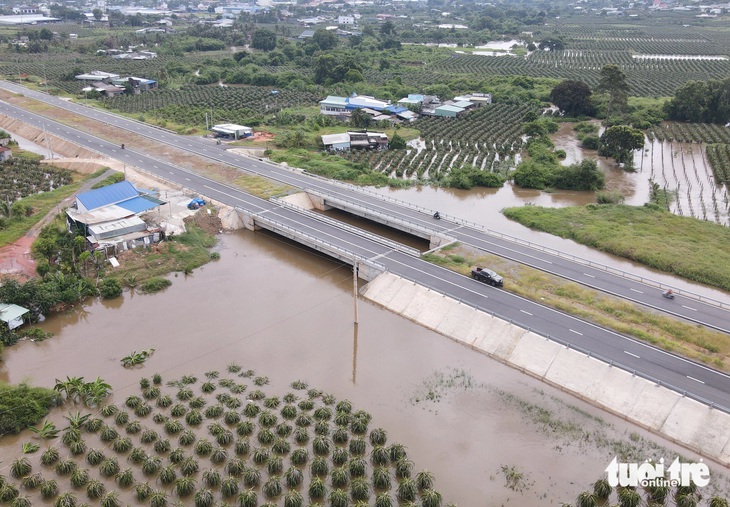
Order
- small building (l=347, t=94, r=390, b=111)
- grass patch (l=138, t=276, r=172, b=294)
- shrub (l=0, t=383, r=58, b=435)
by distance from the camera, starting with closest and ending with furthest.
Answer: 1. shrub (l=0, t=383, r=58, b=435)
2. grass patch (l=138, t=276, r=172, b=294)
3. small building (l=347, t=94, r=390, b=111)

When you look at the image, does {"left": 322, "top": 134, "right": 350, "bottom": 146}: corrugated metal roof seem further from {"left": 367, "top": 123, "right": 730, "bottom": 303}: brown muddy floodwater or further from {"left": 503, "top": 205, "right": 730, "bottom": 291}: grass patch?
{"left": 503, "top": 205, "right": 730, "bottom": 291}: grass patch

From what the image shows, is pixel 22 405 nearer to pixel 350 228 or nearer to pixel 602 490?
pixel 350 228

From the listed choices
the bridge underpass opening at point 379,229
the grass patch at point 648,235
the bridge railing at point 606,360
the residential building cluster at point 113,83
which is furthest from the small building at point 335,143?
the residential building cluster at point 113,83

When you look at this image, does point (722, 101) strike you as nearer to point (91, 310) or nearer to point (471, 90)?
point (471, 90)

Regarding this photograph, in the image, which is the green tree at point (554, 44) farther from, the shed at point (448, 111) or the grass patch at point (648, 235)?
the grass patch at point (648, 235)

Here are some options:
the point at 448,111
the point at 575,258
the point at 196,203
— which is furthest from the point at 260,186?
the point at 448,111

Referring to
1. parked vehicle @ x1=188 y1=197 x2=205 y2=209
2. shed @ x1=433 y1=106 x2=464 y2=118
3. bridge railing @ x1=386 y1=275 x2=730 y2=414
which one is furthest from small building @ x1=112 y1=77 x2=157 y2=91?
bridge railing @ x1=386 y1=275 x2=730 y2=414

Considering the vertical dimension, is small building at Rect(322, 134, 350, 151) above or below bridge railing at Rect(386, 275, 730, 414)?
below

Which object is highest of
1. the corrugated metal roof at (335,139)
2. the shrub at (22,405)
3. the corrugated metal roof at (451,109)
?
the shrub at (22,405)
